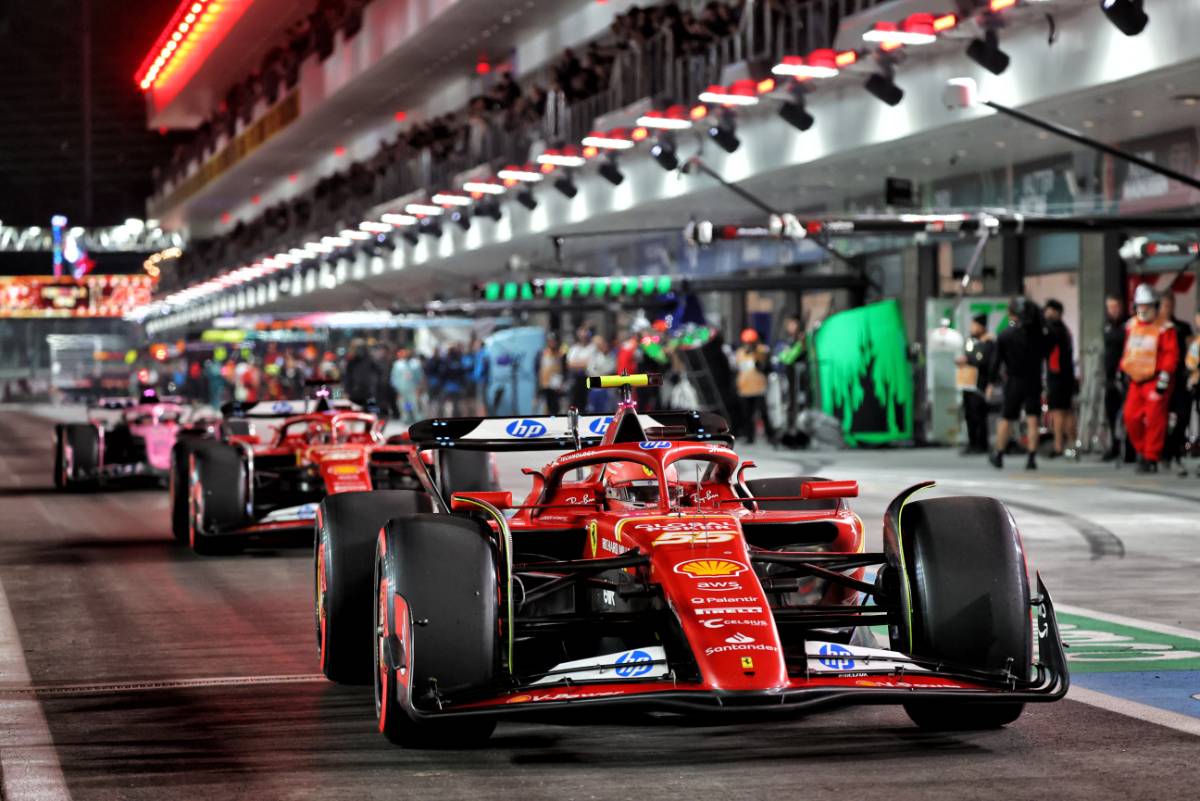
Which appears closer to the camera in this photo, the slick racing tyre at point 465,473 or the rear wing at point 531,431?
the rear wing at point 531,431

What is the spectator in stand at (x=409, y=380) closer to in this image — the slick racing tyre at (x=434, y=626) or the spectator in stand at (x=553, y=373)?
the spectator in stand at (x=553, y=373)

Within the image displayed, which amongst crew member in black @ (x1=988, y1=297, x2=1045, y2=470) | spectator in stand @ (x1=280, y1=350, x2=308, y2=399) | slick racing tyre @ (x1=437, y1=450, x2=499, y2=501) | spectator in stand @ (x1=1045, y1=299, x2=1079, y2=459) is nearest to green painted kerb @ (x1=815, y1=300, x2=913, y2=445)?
spectator in stand @ (x1=1045, y1=299, x2=1079, y2=459)

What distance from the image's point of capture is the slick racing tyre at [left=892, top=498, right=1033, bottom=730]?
6570mm

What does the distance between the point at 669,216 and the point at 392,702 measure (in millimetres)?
31730

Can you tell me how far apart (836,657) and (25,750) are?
275cm

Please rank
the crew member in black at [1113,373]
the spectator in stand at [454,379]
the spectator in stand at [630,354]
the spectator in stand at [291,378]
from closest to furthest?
the crew member in black at [1113,373]
the spectator in stand at [630,354]
the spectator in stand at [454,379]
the spectator in stand at [291,378]

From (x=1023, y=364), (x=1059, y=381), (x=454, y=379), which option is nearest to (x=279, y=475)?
(x=1023, y=364)

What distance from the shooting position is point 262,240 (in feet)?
233

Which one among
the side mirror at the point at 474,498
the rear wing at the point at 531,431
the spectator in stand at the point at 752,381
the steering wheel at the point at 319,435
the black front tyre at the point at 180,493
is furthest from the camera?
the spectator in stand at the point at 752,381

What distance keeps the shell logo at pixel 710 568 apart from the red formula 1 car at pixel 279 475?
6.83 m

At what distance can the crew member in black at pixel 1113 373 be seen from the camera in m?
22.5

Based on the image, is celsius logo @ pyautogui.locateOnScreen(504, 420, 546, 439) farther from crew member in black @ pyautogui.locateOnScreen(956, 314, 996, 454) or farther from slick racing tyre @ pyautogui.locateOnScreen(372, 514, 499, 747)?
crew member in black @ pyautogui.locateOnScreen(956, 314, 996, 454)

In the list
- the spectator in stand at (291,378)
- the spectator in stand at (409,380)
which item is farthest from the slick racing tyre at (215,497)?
the spectator in stand at (291,378)

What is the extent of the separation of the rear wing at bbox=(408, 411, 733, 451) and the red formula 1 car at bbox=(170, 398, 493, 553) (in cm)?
387
